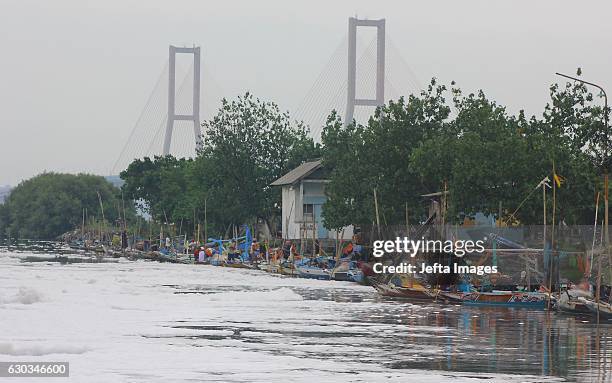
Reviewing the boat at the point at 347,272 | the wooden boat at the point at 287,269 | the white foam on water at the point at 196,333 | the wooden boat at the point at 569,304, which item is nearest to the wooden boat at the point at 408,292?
the white foam on water at the point at 196,333

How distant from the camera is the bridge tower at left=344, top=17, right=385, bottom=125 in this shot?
96188mm

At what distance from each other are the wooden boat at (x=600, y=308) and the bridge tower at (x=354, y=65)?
163 feet

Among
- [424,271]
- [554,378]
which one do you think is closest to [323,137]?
[424,271]

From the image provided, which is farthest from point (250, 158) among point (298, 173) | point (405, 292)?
point (405, 292)

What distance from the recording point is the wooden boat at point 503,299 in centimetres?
5231

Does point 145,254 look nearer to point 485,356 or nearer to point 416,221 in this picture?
point 416,221

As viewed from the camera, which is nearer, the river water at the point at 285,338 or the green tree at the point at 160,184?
the river water at the point at 285,338

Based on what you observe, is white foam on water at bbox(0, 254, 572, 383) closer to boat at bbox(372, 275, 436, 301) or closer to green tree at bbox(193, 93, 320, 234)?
boat at bbox(372, 275, 436, 301)

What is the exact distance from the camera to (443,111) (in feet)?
258

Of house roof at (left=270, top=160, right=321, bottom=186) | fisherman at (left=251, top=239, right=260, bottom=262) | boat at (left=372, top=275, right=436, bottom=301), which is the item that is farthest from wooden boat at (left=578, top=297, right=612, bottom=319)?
house roof at (left=270, top=160, right=321, bottom=186)

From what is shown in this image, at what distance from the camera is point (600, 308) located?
4575cm

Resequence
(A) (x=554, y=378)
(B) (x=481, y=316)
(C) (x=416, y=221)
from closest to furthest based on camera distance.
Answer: (A) (x=554, y=378), (B) (x=481, y=316), (C) (x=416, y=221)

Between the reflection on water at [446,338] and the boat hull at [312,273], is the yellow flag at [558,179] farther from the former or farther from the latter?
the boat hull at [312,273]

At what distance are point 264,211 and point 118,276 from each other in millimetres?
36440
